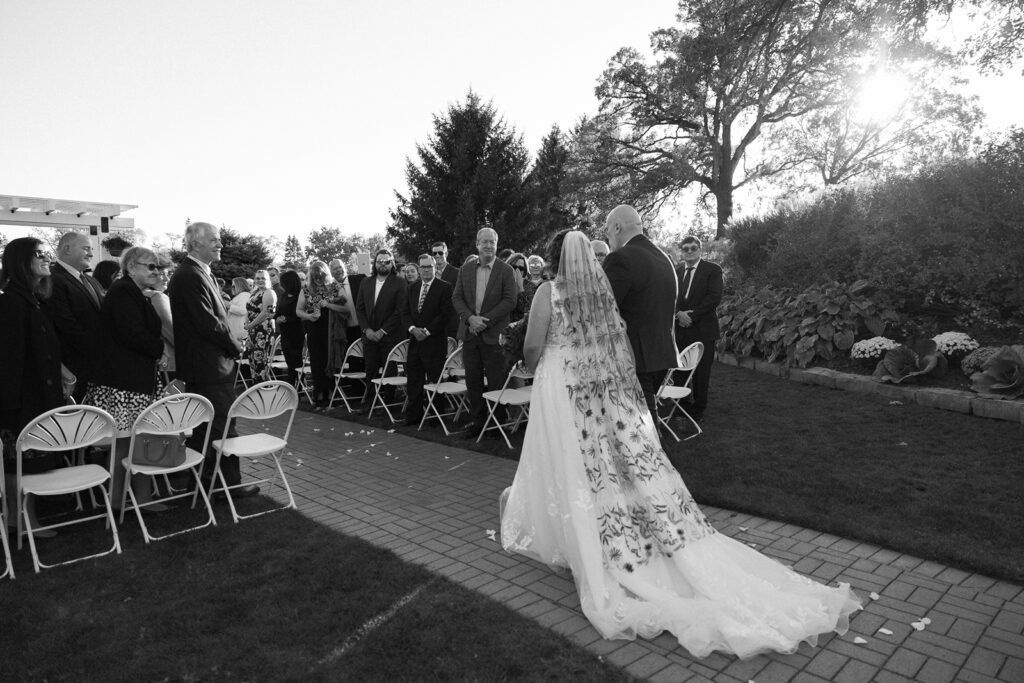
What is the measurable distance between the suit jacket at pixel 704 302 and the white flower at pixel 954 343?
288 centimetres

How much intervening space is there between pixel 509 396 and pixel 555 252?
2862 millimetres

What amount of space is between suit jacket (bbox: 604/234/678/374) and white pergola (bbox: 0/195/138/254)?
2056 centimetres

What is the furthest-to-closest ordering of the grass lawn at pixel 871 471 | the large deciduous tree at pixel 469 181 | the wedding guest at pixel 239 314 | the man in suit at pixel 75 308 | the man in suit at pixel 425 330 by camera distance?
the large deciduous tree at pixel 469 181 < the wedding guest at pixel 239 314 < the man in suit at pixel 425 330 < the man in suit at pixel 75 308 < the grass lawn at pixel 871 471

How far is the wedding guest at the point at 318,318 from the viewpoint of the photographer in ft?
30.6

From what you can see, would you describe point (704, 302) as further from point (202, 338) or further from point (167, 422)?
point (167, 422)

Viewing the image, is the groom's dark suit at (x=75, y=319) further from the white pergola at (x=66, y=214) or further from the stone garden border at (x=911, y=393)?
the white pergola at (x=66, y=214)

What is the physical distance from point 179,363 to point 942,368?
26.4 ft

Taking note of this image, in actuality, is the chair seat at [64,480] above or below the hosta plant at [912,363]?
below

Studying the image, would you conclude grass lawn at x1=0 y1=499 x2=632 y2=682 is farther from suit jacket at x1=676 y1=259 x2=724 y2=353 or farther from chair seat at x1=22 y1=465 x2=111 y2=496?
suit jacket at x1=676 y1=259 x2=724 y2=353

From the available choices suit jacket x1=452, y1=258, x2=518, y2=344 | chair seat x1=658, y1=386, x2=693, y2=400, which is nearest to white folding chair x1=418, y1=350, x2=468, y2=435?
suit jacket x1=452, y1=258, x2=518, y2=344

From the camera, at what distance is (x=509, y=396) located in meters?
6.68

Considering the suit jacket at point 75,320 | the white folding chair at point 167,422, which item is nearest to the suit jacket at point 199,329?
the white folding chair at point 167,422

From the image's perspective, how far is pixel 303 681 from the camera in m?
2.87

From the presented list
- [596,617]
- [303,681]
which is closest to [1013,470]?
[596,617]
